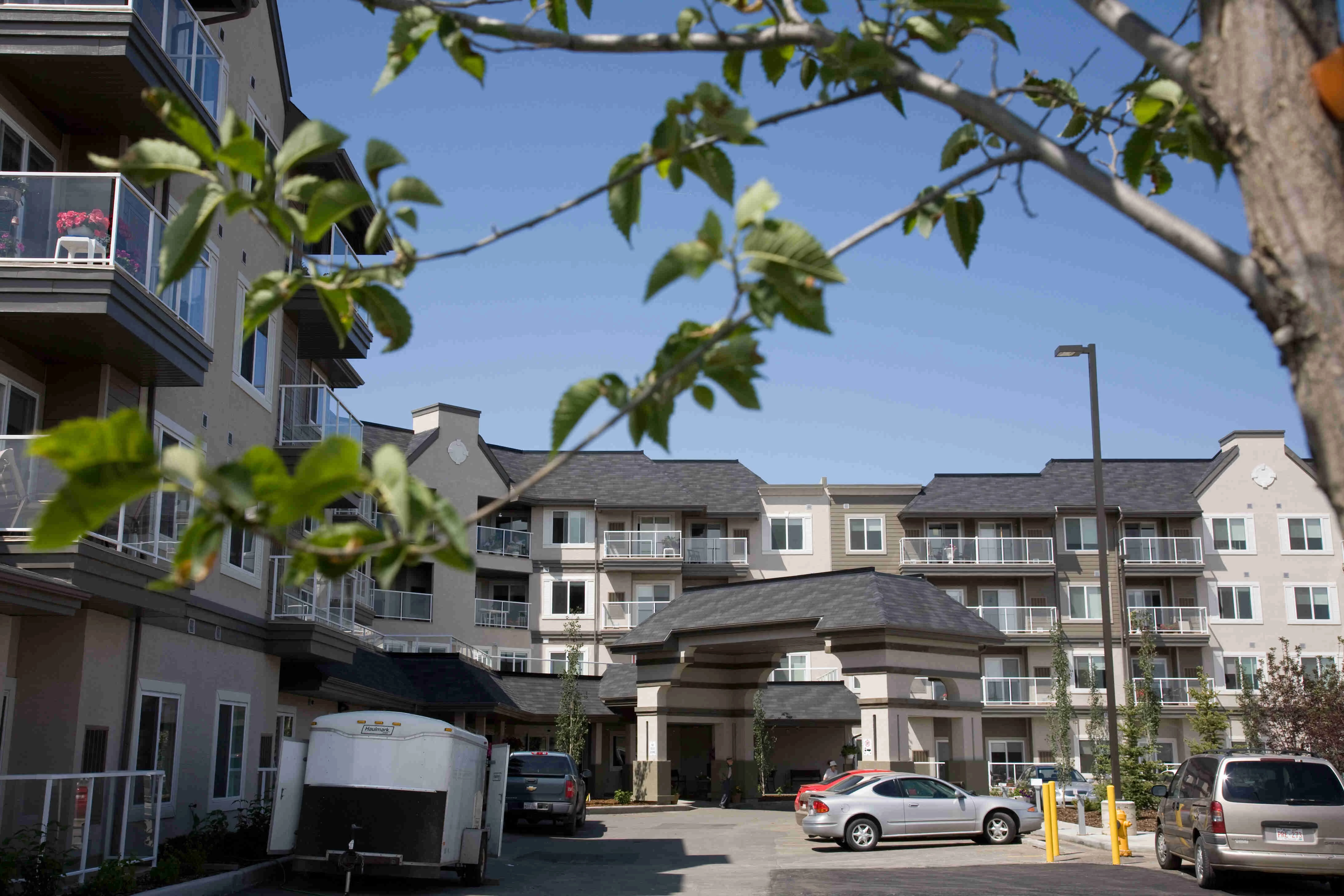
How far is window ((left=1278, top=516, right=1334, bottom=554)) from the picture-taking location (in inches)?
2291

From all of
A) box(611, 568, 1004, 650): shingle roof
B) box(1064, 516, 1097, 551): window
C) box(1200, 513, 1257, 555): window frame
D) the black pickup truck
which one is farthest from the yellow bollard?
box(1200, 513, 1257, 555): window frame

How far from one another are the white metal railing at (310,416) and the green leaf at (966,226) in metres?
22.0

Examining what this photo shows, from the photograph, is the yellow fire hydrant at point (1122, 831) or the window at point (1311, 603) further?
the window at point (1311, 603)

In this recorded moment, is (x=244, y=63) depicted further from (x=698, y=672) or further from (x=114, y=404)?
(x=698, y=672)

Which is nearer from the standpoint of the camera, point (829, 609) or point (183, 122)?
point (183, 122)

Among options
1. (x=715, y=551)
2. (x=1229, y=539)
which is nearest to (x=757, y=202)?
(x=715, y=551)

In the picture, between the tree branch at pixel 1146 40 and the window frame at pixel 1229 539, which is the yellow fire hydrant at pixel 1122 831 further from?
the window frame at pixel 1229 539

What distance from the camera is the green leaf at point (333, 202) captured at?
314 centimetres

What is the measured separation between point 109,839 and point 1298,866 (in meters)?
15.2

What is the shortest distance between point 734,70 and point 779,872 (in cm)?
1817

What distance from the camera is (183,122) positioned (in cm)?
294

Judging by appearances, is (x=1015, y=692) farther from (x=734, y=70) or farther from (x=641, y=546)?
(x=734, y=70)

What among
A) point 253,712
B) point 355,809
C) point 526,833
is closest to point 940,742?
point 526,833

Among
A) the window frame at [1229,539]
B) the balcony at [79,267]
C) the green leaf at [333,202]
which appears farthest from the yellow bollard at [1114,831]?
the window frame at [1229,539]
